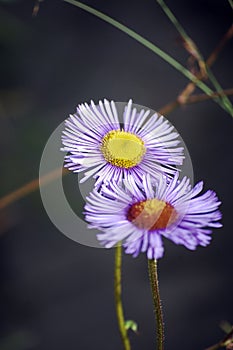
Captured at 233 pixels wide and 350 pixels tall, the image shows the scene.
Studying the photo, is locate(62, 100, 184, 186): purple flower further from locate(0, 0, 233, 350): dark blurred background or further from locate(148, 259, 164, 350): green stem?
locate(0, 0, 233, 350): dark blurred background

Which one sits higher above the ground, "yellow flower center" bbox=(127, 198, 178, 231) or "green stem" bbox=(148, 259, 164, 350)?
"yellow flower center" bbox=(127, 198, 178, 231)

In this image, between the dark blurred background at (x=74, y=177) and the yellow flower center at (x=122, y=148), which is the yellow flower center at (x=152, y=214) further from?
the dark blurred background at (x=74, y=177)

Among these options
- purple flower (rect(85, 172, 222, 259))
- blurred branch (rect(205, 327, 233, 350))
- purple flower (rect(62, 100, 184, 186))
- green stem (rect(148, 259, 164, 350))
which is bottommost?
blurred branch (rect(205, 327, 233, 350))

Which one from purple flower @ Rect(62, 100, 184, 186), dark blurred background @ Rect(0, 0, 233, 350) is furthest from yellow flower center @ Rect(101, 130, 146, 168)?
dark blurred background @ Rect(0, 0, 233, 350)

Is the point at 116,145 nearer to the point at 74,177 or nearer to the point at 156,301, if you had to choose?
the point at 156,301

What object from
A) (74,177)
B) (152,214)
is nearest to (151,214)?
(152,214)

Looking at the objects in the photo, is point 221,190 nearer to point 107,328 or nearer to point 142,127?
point 107,328

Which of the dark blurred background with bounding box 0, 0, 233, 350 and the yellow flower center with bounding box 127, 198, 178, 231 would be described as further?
the dark blurred background with bounding box 0, 0, 233, 350

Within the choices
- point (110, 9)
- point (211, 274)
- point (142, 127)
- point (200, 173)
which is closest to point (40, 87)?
point (110, 9)
